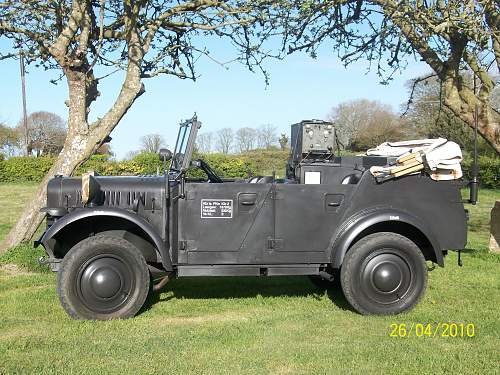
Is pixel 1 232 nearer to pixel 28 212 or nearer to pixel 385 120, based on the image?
pixel 28 212

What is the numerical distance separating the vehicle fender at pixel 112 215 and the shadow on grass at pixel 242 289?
967 millimetres

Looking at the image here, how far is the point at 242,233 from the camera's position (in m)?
5.69

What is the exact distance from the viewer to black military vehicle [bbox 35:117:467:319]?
5.52m

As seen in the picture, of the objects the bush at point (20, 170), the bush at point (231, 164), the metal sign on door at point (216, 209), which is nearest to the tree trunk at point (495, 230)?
the metal sign on door at point (216, 209)

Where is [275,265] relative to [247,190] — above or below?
below

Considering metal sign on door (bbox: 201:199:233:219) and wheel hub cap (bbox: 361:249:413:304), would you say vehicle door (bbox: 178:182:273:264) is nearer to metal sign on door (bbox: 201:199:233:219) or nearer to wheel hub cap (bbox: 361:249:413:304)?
metal sign on door (bbox: 201:199:233:219)

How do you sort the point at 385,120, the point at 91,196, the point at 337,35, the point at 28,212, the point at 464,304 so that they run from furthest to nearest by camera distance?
the point at 385,120 < the point at 337,35 < the point at 28,212 < the point at 464,304 < the point at 91,196

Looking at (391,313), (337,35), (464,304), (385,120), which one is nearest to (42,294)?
(391,313)

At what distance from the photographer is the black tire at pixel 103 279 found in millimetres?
5414

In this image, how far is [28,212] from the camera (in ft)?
27.6

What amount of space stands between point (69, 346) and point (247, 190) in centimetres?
213

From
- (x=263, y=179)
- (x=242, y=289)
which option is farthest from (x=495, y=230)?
(x=263, y=179)
